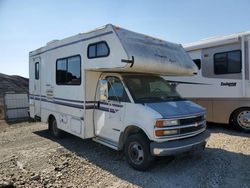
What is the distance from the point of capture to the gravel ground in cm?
489

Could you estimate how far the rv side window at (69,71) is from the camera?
7.07m

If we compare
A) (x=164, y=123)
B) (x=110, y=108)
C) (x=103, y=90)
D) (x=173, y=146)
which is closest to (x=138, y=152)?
(x=173, y=146)

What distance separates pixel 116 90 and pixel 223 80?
15.4 feet

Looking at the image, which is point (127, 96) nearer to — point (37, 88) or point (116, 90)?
point (116, 90)

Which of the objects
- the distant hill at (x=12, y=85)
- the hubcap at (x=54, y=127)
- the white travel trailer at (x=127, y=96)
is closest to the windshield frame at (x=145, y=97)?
the white travel trailer at (x=127, y=96)

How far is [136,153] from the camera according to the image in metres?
5.48


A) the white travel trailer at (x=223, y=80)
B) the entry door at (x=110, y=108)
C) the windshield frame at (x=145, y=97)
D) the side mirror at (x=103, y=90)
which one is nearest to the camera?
the windshield frame at (x=145, y=97)

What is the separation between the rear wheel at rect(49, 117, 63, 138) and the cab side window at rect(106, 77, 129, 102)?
3.22 meters

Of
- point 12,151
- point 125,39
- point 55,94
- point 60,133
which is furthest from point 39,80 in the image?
point 125,39

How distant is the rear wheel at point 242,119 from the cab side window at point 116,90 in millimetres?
4886

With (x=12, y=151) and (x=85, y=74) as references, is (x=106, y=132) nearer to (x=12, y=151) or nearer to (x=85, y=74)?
(x=85, y=74)

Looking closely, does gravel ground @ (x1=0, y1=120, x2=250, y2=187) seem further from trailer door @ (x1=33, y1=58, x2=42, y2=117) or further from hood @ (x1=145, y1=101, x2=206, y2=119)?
trailer door @ (x1=33, y1=58, x2=42, y2=117)

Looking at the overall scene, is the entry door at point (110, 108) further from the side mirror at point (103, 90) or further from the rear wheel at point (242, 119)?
the rear wheel at point (242, 119)

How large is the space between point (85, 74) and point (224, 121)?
17.5 ft
